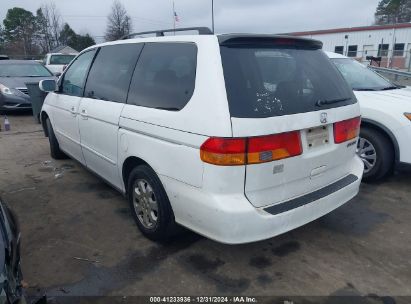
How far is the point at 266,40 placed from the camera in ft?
9.09

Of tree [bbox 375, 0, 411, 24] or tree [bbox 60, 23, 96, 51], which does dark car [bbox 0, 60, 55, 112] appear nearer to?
tree [bbox 60, 23, 96, 51]

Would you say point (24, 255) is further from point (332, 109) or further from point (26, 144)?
point (26, 144)

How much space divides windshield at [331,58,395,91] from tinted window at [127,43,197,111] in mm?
3105

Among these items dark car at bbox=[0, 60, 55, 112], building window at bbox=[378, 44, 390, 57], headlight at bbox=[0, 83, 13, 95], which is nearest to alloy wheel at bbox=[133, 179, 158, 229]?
dark car at bbox=[0, 60, 55, 112]

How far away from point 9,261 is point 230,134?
1.43 m

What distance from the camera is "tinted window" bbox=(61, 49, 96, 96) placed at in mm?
4254

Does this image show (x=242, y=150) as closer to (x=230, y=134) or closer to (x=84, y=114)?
(x=230, y=134)

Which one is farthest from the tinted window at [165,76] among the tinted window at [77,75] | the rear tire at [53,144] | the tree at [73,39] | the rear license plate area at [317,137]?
the tree at [73,39]

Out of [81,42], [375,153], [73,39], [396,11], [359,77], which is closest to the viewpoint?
[375,153]

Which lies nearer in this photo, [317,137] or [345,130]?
[317,137]

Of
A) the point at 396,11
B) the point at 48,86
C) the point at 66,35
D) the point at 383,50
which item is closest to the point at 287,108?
the point at 48,86

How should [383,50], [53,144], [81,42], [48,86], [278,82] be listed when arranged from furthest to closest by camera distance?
[81,42], [383,50], [53,144], [48,86], [278,82]

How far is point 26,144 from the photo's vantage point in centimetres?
701

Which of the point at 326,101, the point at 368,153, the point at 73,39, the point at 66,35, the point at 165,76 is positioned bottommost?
the point at 368,153
